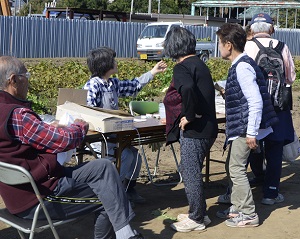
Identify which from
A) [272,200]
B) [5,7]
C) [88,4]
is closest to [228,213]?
[272,200]

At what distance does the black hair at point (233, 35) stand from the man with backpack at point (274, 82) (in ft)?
1.85

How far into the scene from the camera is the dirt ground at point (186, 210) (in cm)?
496

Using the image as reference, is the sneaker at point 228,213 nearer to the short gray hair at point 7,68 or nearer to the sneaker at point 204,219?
the sneaker at point 204,219

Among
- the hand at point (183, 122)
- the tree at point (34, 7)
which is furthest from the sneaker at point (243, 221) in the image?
the tree at point (34, 7)

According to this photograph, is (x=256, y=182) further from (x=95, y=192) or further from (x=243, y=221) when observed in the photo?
(x=95, y=192)

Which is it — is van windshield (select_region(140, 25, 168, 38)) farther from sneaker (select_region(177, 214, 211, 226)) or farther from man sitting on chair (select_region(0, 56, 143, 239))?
man sitting on chair (select_region(0, 56, 143, 239))

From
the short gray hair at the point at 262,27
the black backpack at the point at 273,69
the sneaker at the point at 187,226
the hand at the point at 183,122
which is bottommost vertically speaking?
the sneaker at the point at 187,226

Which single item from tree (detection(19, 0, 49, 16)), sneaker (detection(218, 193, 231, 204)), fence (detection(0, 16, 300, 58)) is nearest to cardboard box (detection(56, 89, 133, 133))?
sneaker (detection(218, 193, 231, 204))

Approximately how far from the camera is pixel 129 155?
220 inches

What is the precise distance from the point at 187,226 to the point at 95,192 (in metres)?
1.17

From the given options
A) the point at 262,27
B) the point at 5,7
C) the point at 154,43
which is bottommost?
the point at 154,43

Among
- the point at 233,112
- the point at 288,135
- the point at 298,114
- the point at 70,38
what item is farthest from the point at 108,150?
the point at 70,38

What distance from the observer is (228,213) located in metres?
5.30

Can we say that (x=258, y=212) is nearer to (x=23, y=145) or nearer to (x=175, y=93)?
(x=175, y=93)
